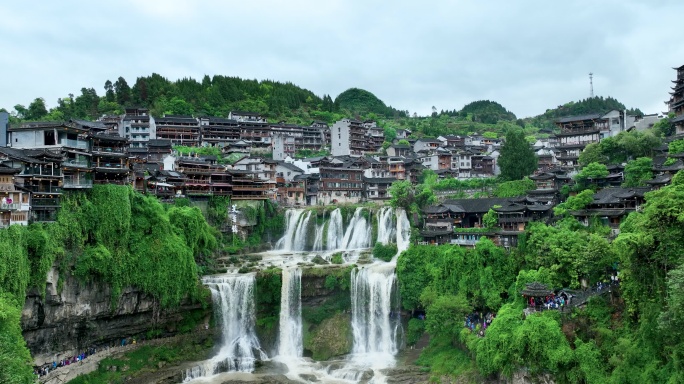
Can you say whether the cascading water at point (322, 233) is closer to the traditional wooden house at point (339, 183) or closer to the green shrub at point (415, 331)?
the traditional wooden house at point (339, 183)

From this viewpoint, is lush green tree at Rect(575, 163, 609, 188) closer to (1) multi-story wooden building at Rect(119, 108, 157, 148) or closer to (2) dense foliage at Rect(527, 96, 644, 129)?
(1) multi-story wooden building at Rect(119, 108, 157, 148)

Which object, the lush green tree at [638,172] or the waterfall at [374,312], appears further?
the lush green tree at [638,172]

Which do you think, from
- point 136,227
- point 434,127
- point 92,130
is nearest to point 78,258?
point 136,227

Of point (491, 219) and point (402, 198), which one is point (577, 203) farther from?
point (402, 198)

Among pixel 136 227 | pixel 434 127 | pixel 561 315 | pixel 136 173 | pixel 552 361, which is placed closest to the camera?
pixel 552 361

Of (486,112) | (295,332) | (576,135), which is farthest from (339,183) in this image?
(486,112)

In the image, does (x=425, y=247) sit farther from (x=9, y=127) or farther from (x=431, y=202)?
(x=9, y=127)

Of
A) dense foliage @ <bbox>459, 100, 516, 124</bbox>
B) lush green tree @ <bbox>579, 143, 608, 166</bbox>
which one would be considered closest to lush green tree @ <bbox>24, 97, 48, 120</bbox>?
lush green tree @ <bbox>579, 143, 608, 166</bbox>

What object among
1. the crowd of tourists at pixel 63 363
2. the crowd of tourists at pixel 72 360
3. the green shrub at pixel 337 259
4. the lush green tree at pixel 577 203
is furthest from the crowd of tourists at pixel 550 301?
the crowd of tourists at pixel 63 363
